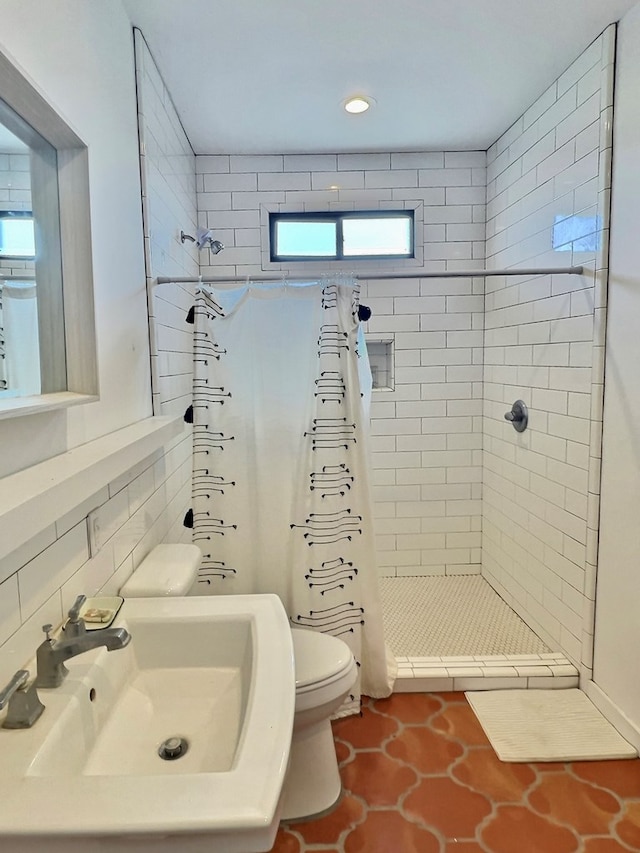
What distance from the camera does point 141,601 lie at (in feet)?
4.94

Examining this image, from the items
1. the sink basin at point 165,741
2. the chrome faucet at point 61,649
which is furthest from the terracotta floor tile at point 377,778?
the chrome faucet at point 61,649

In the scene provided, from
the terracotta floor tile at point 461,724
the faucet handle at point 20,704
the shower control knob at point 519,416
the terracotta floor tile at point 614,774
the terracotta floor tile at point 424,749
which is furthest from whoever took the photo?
the shower control knob at point 519,416

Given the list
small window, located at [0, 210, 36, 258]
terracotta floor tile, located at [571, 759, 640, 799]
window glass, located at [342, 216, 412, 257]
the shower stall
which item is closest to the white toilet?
the shower stall

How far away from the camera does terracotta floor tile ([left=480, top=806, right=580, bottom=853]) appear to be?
5.07 feet

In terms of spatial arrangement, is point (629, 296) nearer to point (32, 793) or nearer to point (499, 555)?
point (499, 555)

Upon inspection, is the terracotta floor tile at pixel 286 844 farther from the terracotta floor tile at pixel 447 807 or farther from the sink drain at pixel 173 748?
the sink drain at pixel 173 748

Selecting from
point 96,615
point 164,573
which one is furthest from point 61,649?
point 164,573

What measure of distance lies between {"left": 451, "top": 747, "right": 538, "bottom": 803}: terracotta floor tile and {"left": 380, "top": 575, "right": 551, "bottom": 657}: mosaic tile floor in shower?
22.4 inches

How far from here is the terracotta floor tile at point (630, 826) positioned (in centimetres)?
156

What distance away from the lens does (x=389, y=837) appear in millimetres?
1597

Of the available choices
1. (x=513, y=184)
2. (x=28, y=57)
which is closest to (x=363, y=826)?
(x=28, y=57)

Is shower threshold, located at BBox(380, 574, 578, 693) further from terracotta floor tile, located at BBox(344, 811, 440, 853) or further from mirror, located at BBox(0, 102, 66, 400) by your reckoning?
mirror, located at BBox(0, 102, 66, 400)

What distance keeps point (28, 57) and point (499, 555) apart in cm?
301

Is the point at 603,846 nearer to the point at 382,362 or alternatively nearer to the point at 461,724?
the point at 461,724
